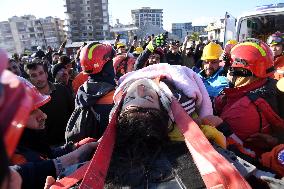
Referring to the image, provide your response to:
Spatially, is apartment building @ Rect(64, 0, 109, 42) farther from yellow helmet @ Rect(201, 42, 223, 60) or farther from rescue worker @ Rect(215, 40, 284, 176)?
rescue worker @ Rect(215, 40, 284, 176)

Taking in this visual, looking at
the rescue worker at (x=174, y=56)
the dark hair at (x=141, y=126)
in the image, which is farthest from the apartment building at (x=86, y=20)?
the dark hair at (x=141, y=126)

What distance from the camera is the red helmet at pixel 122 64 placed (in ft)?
23.2

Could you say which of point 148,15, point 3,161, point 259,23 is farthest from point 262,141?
point 148,15

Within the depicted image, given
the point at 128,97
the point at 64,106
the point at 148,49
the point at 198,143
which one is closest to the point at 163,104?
the point at 128,97

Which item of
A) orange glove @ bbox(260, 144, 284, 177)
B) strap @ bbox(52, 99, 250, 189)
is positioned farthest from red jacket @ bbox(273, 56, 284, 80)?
strap @ bbox(52, 99, 250, 189)

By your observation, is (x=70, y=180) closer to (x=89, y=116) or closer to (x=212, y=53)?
(x=89, y=116)

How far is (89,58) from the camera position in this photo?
3.68m

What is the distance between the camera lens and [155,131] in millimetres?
2021

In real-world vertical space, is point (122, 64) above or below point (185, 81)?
below

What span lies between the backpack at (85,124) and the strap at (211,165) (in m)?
1.48

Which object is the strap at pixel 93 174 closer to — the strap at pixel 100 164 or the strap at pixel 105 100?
the strap at pixel 100 164

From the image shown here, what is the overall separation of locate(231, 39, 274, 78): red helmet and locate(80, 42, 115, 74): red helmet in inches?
59.3

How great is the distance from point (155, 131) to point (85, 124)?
1294 millimetres

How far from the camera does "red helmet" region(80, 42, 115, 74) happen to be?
→ 3.65 meters
